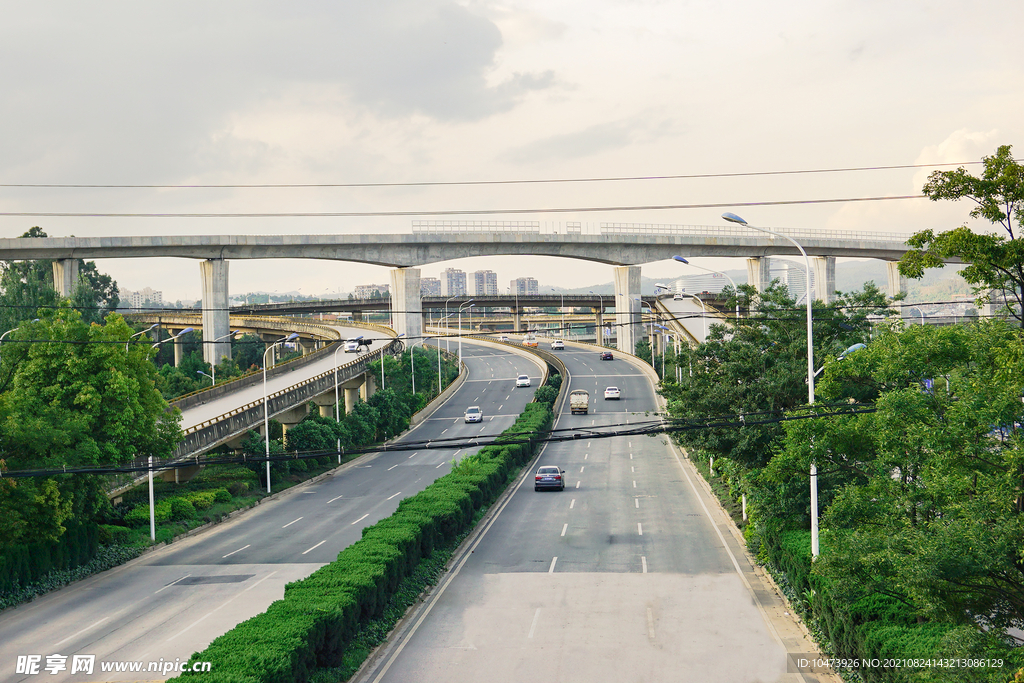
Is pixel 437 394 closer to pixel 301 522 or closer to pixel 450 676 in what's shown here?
pixel 301 522

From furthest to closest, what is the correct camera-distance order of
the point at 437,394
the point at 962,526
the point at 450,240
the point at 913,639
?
the point at 437,394
the point at 450,240
the point at 913,639
the point at 962,526

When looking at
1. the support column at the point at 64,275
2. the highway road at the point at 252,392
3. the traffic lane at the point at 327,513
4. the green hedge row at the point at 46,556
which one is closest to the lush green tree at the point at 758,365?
the traffic lane at the point at 327,513

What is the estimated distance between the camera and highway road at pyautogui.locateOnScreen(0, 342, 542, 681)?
20219 mm

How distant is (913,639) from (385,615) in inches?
479

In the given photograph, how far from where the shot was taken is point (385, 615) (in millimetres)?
19969

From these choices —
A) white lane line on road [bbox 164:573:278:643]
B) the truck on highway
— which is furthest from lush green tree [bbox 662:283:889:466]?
the truck on highway

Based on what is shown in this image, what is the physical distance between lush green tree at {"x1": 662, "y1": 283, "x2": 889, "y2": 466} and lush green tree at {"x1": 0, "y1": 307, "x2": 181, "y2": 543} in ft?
65.9

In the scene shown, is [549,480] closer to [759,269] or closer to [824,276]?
[759,269]

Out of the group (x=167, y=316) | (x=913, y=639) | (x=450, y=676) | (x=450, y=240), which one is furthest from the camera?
(x=167, y=316)

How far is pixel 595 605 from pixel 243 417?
28.9 meters

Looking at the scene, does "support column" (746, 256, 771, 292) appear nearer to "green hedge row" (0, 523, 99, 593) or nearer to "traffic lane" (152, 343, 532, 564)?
"traffic lane" (152, 343, 532, 564)

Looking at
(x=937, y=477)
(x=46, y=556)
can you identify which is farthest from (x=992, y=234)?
(x=46, y=556)

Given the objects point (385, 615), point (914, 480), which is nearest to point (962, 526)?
point (914, 480)

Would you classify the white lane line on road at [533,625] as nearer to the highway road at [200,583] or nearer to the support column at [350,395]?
the highway road at [200,583]
